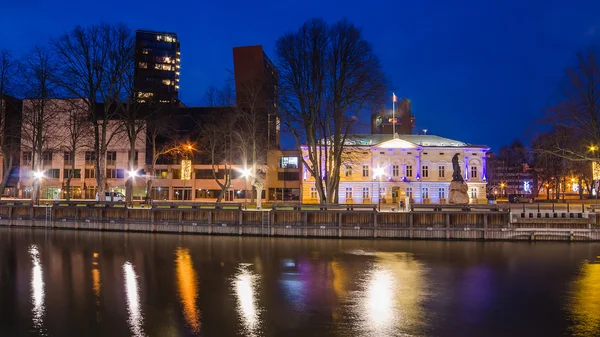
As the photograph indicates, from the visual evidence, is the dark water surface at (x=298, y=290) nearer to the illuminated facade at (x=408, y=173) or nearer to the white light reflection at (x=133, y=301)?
the white light reflection at (x=133, y=301)

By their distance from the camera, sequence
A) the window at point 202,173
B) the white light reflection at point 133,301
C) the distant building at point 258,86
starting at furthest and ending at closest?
the window at point 202,173 < the distant building at point 258,86 < the white light reflection at point 133,301

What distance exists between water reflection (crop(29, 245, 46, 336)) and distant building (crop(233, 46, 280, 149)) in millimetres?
26078

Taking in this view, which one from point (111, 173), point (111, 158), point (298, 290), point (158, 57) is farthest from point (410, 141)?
point (158, 57)

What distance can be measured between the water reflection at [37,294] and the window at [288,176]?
56846 millimetres

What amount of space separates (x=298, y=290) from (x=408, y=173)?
204ft

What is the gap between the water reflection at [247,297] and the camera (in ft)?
40.1

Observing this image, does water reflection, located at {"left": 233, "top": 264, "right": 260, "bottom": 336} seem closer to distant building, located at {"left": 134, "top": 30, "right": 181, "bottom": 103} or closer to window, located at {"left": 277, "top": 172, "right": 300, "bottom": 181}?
window, located at {"left": 277, "top": 172, "right": 300, "bottom": 181}

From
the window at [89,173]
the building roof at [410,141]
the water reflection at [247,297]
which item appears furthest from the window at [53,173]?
the water reflection at [247,297]

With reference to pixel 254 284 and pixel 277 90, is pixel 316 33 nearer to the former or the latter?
pixel 277 90

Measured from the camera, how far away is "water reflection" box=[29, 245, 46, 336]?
485 inches

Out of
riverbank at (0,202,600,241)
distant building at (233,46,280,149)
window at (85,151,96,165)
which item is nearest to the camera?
riverbank at (0,202,600,241)

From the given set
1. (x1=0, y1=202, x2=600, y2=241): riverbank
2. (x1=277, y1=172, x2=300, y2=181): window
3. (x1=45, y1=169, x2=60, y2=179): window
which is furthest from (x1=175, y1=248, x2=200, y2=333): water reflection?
(x1=45, y1=169, x2=60, y2=179): window

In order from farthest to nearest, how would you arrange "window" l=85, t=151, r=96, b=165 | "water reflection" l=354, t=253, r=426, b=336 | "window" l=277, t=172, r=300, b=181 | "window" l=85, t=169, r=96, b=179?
"window" l=85, t=169, r=96, b=179, "window" l=85, t=151, r=96, b=165, "window" l=277, t=172, r=300, b=181, "water reflection" l=354, t=253, r=426, b=336

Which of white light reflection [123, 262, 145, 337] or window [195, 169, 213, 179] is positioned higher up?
window [195, 169, 213, 179]
